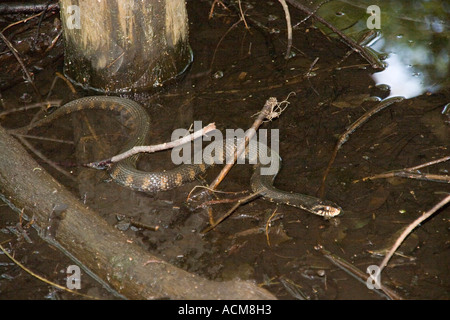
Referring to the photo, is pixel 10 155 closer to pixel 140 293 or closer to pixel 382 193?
pixel 140 293

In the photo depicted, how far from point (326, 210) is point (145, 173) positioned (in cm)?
171

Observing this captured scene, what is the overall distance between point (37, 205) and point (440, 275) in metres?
3.15

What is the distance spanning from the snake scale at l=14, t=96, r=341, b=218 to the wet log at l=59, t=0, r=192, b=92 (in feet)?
1.22

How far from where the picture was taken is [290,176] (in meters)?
5.22

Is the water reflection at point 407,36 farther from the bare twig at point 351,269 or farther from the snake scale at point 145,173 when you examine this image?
the bare twig at point 351,269

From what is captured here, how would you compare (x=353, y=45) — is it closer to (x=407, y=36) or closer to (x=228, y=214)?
(x=407, y=36)

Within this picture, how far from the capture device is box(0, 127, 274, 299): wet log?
3.66 m

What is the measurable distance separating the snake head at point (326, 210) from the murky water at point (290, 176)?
72mm

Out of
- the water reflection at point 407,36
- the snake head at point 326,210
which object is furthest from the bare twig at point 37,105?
the water reflection at point 407,36

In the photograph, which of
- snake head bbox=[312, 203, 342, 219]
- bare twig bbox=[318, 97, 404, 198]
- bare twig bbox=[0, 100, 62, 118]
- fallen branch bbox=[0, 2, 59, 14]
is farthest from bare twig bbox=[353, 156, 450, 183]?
fallen branch bbox=[0, 2, 59, 14]

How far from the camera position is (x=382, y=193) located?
4.87m

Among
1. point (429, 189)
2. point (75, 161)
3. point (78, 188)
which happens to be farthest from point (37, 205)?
point (429, 189)

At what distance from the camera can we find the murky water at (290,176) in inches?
165
